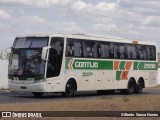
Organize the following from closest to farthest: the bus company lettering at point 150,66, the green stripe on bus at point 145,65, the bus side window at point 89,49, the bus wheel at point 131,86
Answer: the bus side window at point 89,49, the bus wheel at point 131,86, the green stripe on bus at point 145,65, the bus company lettering at point 150,66

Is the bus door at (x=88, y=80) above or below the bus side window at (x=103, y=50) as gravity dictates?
below

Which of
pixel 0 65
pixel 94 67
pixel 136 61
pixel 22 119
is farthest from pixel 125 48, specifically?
pixel 22 119

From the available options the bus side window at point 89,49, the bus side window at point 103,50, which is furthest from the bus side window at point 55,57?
the bus side window at point 103,50

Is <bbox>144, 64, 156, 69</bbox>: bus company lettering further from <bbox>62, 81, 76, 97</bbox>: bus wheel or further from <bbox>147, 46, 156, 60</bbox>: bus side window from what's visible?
<bbox>62, 81, 76, 97</bbox>: bus wheel

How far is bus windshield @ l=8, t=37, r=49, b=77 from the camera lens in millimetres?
26859

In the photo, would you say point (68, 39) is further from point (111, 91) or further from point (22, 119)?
point (22, 119)

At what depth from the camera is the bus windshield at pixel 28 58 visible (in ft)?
88.1

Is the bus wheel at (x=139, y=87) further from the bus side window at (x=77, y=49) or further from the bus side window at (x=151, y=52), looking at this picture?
the bus side window at (x=77, y=49)

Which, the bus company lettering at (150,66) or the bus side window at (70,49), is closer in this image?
the bus side window at (70,49)

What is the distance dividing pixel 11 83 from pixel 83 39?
15.2ft

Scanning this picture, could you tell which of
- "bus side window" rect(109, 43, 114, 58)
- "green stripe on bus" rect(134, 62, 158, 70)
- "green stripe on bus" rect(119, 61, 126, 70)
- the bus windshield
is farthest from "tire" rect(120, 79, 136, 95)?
the bus windshield

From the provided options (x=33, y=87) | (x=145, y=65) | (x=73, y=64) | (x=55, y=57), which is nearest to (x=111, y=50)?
(x=73, y=64)

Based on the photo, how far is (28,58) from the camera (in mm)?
27094

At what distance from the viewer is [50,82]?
2705 centimetres
